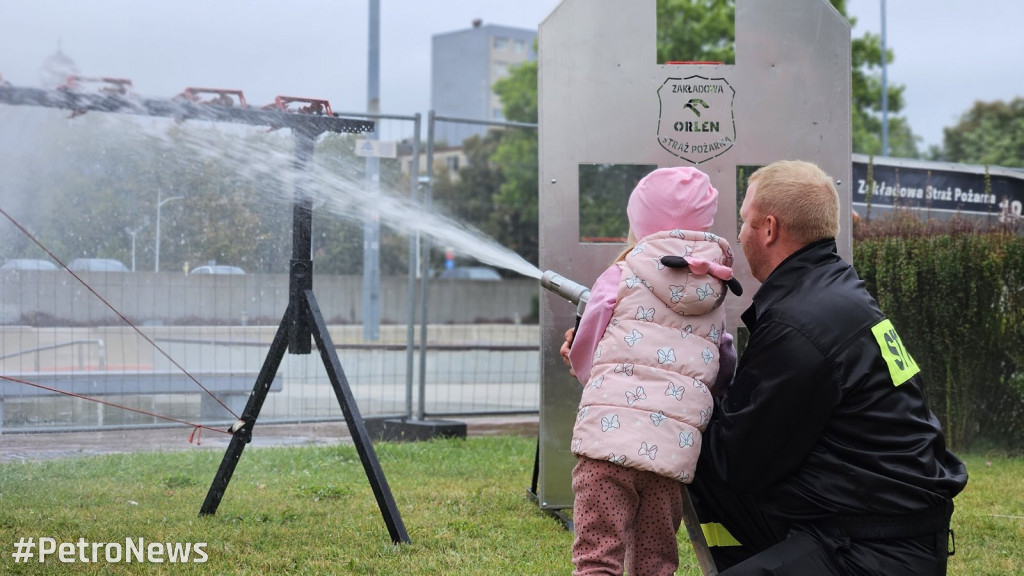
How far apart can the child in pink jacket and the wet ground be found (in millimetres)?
3414

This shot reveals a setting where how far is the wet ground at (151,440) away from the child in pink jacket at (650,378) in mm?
3414

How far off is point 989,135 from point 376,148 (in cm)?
4021

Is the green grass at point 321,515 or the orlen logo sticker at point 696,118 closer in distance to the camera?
the green grass at point 321,515

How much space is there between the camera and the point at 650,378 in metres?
2.93

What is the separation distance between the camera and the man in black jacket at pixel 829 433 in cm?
267

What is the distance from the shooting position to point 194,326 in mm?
7082

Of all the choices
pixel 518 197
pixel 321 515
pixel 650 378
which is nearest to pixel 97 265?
pixel 321 515

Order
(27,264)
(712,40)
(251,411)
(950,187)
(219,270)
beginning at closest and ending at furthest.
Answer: (251,411) < (27,264) < (219,270) < (950,187) < (712,40)

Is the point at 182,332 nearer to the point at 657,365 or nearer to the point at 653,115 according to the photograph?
the point at 653,115

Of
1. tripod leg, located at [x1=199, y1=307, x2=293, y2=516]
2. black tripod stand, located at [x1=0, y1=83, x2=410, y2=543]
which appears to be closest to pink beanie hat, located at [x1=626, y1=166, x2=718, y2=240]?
black tripod stand, located at [x1=0, y1=83, x2=410, y2=543]

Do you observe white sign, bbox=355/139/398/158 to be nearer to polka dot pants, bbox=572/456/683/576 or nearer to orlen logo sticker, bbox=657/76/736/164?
orlen logo sticker, bbox=657/76/736/164

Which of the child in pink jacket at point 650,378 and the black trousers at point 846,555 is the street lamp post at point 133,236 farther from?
the black trousers at point 846,555

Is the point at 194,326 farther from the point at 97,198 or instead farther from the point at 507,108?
the point at 507,108

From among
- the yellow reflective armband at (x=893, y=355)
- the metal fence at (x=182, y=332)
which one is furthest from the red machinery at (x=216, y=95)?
the yellow reflective armband at (x=893, y=355)
